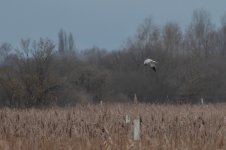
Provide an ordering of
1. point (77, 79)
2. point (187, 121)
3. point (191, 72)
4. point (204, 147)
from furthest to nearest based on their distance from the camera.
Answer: point (191, 72) < point (77, 79) < point (187, 121) < point (204, 147)

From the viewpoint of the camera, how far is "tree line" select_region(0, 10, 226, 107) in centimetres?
3103

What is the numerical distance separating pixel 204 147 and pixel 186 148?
0.54 m

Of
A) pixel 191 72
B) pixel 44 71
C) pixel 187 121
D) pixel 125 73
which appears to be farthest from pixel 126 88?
pixel 187 121

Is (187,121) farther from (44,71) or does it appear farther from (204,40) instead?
(204,40)

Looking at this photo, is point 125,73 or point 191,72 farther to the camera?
point 125,73

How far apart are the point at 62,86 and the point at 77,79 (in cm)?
662

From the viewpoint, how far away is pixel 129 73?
49.7m

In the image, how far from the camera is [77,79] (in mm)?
40656

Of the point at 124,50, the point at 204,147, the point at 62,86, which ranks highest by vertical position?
the point at 124,50

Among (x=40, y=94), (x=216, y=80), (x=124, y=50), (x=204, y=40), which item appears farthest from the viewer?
(x=204, y=40)

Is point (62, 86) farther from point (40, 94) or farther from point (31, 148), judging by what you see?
point (31, 148)

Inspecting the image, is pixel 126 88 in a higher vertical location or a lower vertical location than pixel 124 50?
lower

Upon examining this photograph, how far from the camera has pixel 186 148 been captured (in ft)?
19.7

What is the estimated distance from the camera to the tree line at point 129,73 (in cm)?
3103
